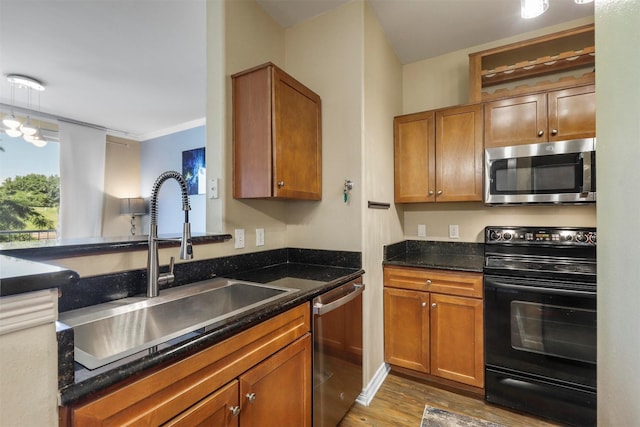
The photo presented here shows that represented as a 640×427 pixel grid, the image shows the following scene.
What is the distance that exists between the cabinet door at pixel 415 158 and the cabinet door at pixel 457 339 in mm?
881

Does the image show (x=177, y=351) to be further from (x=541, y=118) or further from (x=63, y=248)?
(x=541, y=118)

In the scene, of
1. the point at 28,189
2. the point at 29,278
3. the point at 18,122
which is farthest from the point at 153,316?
the point at 28,189

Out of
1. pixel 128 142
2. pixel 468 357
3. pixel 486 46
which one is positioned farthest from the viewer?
pixel 128 142

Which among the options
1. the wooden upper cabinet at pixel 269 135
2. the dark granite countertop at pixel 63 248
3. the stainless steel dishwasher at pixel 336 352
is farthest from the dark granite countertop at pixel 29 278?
the wooden upper cabinet at pixel 269 135

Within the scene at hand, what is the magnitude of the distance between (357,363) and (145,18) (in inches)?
115

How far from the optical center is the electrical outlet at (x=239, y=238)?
1.83 m

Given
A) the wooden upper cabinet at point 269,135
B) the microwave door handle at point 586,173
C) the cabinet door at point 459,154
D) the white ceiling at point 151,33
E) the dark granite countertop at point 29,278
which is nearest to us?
the dark granite countertop at point 29,278

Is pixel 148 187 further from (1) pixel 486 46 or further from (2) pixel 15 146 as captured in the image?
(1) pixel 486 46

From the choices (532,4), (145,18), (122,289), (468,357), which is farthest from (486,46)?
(122,289)

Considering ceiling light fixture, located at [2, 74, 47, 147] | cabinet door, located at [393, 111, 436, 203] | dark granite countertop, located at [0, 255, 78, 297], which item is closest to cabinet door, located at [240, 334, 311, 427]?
dark granite countertop, located at [0, 255, 78, 297]

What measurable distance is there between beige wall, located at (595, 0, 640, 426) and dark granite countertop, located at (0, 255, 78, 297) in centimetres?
117

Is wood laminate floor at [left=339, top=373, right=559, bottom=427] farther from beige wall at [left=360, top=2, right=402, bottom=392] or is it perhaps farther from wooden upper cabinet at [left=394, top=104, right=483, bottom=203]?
wooden upper cabinet at [left=394, top=104, right=483, bottom=203]

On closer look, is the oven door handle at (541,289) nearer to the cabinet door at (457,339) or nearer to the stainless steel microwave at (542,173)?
the cabinet door at (457,339)

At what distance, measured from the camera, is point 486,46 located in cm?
259
